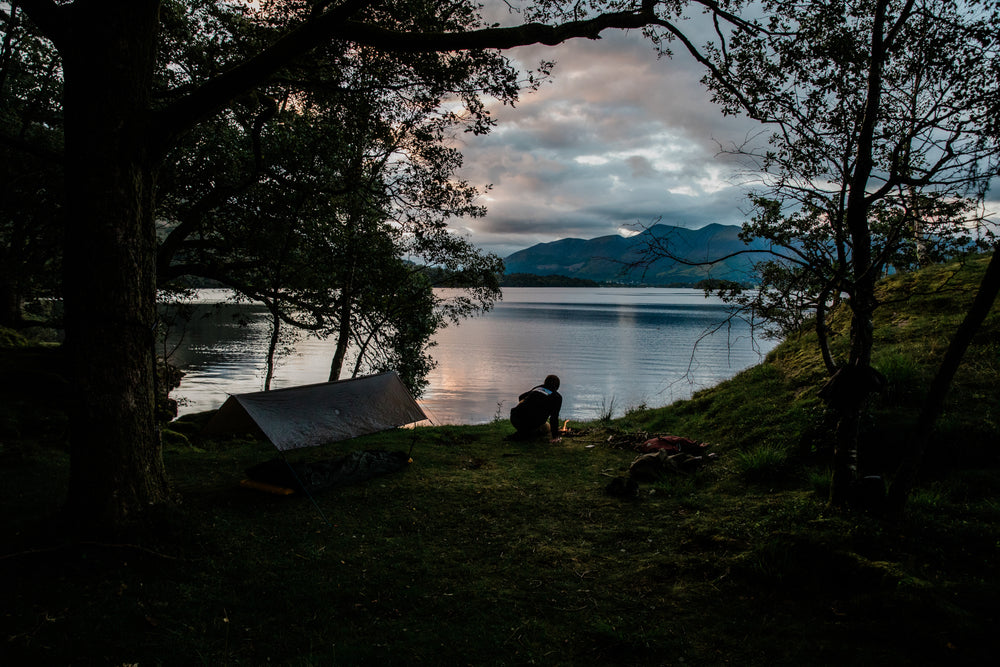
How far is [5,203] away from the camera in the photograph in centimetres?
1132

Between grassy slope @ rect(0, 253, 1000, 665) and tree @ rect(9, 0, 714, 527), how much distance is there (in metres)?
0.84

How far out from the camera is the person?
42.9 ft

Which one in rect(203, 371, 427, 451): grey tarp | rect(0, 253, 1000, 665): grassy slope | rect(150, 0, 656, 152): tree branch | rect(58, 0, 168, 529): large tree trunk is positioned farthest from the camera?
rect(203, 371, 427, 451): grey tarp

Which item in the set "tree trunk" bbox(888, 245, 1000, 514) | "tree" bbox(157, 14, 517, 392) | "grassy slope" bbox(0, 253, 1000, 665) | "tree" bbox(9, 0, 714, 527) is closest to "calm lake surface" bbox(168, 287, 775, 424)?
"tree" bbox(157, 14, 517, 392)

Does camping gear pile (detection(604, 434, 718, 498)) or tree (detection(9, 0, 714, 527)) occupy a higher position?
tree (detection(9, 0, 714, 527))

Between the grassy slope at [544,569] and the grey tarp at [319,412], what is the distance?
1031mm

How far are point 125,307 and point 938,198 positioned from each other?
9.06 meters

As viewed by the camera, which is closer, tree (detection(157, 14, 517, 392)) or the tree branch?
the tree branch

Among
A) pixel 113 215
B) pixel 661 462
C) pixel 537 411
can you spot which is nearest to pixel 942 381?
pixel 661 462

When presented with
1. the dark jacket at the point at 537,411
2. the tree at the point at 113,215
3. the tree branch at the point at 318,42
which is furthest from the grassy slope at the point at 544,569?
the tree branch at the point at 318,42

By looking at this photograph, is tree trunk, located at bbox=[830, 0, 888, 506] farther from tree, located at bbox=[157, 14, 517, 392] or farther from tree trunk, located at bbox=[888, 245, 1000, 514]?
tree, located at bbox=[157, 14, 517, 392]

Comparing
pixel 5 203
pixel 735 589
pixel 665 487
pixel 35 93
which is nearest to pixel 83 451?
pixel 735 589

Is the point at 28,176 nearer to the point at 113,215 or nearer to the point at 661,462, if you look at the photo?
the point at 113,215

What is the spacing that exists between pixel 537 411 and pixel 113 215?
31.3 ft
